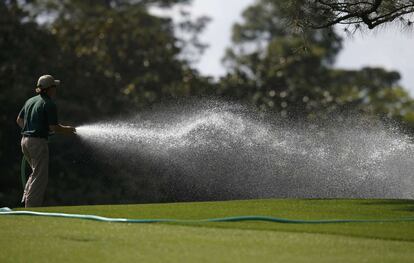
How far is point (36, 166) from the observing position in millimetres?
13422

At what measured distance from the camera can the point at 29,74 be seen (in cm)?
3083

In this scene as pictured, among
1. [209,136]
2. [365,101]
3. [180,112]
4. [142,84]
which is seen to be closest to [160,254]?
[209,136]

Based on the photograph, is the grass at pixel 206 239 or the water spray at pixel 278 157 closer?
the grass at pixel 206 239

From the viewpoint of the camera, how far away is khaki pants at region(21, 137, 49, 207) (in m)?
A: 13.4

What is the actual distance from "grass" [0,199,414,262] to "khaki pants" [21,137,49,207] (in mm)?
1177

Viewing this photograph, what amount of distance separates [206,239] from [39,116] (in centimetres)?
446

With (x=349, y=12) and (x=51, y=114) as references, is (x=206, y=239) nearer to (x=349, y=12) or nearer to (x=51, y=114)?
(x=51, y=114)

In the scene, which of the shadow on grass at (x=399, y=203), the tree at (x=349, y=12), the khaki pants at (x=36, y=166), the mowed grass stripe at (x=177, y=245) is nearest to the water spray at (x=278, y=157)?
the tree at (x=349, y=12)

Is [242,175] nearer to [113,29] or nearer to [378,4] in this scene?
[378,4]

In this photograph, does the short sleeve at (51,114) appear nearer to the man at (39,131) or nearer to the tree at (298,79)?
the man at (39,131)

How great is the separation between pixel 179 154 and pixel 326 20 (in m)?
10.3

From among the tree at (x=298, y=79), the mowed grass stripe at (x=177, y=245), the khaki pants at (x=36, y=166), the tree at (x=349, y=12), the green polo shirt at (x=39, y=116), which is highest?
the tree at (x=298, y=79)

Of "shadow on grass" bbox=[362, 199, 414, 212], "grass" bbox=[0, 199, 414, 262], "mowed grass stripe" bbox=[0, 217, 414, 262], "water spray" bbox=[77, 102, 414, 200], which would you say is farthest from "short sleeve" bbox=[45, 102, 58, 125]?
"water spray" bbox=[77, 102, 414, 200]

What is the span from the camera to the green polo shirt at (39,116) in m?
13.1
